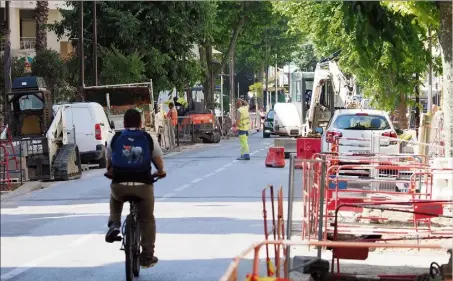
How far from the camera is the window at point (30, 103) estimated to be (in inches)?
1160

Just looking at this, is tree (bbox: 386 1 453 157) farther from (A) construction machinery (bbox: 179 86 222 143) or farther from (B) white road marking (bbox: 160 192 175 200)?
(A) construction machinery (bbox: 179 86 222 143)

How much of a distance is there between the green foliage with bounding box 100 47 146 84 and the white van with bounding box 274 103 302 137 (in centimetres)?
1446

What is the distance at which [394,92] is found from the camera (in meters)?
33.5

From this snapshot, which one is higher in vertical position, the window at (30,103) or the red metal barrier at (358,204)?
the window at (30,103)

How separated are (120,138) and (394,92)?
23032mm

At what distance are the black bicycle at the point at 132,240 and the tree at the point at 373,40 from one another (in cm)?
265

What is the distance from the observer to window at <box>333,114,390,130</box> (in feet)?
92.5

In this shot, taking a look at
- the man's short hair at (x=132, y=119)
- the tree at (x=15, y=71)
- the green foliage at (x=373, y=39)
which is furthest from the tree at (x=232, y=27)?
the man's short hair at (x=132, y=119)

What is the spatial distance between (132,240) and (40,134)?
58.8 feet

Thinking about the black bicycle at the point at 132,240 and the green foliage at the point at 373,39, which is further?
the green foliage at the point at 373,39

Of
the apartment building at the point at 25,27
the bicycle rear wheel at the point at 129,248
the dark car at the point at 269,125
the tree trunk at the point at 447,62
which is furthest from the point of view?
the dark car at the point at 269,125

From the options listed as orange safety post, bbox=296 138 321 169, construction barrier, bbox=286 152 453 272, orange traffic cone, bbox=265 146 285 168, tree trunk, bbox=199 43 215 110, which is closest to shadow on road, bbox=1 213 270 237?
construction barrier, bbox=286 152 453 272

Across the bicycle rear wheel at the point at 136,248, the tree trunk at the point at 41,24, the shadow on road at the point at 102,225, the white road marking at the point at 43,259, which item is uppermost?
the tree trunk at the point at 41,24

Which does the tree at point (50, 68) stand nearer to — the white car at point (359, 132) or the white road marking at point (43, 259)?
the white car at point (359, 132)
